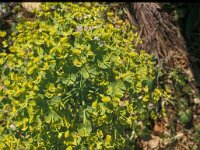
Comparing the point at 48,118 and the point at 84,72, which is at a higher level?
the point at 84,72

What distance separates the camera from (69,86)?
8.73 ft

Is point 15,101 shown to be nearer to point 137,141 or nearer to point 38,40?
point 38,40

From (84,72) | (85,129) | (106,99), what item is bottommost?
(85,129)

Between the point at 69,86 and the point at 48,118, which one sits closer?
the point at 48,118

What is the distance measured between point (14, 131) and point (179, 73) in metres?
1.87

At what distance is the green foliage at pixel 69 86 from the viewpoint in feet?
8.19

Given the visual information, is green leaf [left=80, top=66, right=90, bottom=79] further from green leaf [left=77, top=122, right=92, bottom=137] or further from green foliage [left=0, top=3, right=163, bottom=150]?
green leaf [left=77, top=122, right=92, bottom=137]

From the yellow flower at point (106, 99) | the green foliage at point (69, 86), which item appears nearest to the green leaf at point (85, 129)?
the green foliage at point (69, 86)

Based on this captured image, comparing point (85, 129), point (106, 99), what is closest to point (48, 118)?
point (85, 129)

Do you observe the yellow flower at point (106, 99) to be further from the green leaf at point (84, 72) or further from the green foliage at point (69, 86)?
the green leaf at point (84, 72)

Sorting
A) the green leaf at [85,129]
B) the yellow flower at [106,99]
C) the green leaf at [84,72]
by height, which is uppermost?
the green leaf at [84,72]

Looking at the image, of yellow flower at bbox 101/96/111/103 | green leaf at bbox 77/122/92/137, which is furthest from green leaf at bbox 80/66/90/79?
green leaf at bbox 77/122/92/137

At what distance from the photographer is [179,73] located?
4.13 meters

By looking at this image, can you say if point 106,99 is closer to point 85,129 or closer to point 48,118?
point 85,129
